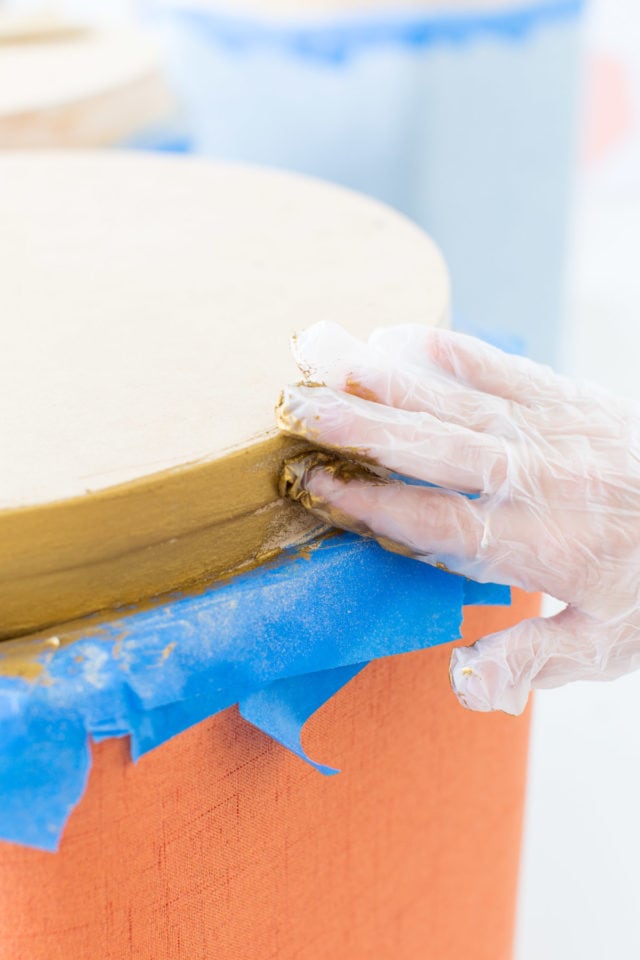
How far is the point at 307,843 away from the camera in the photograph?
0.94 meters

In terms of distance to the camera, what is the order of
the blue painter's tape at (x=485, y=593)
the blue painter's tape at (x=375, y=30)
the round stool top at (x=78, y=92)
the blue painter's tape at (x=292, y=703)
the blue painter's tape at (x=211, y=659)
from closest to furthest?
the blue painter's tape at (x=211, y=659) → the blue painter's tape at (x=292, y=703) → the blue painter's tape at (x=485, y=593) → the round stool top at (x=78, y=92) → the blue painter's tape at (x=375, y=30)

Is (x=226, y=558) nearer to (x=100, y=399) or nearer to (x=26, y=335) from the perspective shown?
(x=100, y=399)

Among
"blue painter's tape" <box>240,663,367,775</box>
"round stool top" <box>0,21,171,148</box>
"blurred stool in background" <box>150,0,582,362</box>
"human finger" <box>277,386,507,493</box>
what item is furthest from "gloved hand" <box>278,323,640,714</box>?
"blurred stool in background" <box>150,0,582,362</box>

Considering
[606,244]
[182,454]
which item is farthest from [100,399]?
[606,244]

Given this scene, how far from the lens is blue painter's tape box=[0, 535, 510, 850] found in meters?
0.71

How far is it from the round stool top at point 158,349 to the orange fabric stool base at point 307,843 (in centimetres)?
14

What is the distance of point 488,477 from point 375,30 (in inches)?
62.2

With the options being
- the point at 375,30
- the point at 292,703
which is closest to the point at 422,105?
the point at 375,30

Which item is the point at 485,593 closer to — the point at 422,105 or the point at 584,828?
the point at 584,828

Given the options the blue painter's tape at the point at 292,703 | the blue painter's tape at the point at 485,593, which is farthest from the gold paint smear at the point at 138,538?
the blue painter's tape at the point at 485,593

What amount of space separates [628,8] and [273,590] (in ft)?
→ 15.6

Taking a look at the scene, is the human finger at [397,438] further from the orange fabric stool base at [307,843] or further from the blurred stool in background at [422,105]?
the blurred stool in background at [422,105]

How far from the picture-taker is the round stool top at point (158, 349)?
0.76 meters

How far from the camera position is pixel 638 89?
4848 mm
